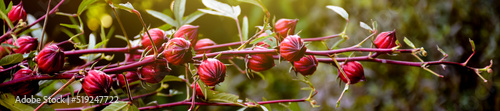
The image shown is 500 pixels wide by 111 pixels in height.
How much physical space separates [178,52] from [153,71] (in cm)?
3

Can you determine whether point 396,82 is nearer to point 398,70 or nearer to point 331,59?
point 398,70

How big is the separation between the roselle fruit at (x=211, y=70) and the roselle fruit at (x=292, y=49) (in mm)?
40

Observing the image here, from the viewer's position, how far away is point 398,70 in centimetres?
130

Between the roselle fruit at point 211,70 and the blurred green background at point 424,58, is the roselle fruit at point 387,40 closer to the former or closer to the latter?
the roselle fruit at point 211,70

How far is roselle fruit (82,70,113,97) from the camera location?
0.78 ft

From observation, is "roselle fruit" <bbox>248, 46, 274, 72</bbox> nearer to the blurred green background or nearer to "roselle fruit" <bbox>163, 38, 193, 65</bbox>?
"roselle fruit" <bbox>163, 38, 193, 65</bbox>

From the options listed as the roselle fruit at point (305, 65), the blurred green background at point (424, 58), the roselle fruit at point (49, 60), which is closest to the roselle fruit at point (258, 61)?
the roselle fruit at point (305, 65)

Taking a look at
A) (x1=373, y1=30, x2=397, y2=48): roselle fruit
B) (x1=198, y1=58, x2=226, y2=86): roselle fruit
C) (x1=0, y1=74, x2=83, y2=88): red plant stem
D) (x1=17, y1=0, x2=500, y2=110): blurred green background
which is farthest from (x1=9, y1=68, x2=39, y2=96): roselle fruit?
(x1=17, y1=0, x2=500, y2=110): blurred green background

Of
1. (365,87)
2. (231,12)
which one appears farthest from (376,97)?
(231,12)

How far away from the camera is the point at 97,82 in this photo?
0.78 ft

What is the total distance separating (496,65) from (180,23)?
1.24 meters

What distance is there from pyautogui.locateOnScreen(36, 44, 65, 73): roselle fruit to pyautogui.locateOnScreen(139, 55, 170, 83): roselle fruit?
5 cm

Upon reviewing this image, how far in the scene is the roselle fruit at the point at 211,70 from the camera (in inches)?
9.3

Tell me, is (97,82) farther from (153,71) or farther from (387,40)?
(387,40)
